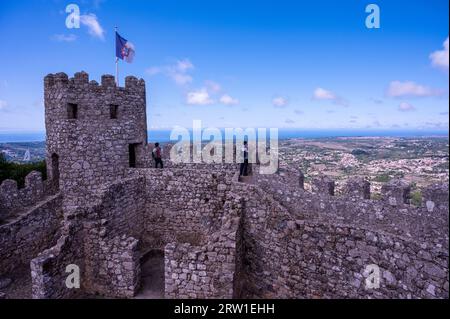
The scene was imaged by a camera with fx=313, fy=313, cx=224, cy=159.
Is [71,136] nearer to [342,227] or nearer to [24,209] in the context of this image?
[24,209]

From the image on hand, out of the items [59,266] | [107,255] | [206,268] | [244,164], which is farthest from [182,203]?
[59,266]

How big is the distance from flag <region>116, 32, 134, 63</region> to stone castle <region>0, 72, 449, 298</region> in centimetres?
142

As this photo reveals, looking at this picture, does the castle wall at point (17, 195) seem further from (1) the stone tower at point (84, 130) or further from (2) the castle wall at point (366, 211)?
(2) the castle wall at point (366, 211)

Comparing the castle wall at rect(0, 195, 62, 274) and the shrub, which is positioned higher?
the shrub

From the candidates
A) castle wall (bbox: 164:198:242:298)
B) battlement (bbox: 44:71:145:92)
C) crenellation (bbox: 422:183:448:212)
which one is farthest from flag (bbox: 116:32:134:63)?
crenellation (bbox: 422:183:448:212)

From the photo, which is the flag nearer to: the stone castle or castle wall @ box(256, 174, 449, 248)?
the stone castle

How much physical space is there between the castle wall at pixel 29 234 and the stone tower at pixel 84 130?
2.26 feet

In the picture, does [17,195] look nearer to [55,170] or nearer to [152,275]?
[55,170]

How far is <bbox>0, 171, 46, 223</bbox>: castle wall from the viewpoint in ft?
37.8

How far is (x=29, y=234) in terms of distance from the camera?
1104cm

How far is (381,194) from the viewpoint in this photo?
29.4 ft
